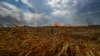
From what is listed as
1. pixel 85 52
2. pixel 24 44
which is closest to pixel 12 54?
pixel 24 44

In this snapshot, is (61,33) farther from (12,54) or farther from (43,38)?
(12,54)

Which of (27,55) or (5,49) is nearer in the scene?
(27,55)

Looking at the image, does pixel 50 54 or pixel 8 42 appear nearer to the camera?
pixel 50 54

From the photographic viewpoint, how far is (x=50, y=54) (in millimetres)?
3301

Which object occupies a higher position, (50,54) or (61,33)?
(61,33)

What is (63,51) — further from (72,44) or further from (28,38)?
(28,38)

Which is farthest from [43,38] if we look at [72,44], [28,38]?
[72,44]

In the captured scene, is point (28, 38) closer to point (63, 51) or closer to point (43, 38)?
point (43, 38)

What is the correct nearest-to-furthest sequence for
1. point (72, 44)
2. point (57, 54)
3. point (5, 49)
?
point (57, 54) < point (72, 44) < point (5, 49)

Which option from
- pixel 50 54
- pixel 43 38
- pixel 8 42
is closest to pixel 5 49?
pixel 8 42

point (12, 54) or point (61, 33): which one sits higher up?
point (61, 33)

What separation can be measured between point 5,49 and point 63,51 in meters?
0.92

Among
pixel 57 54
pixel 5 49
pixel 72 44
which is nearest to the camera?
pixel 57 54

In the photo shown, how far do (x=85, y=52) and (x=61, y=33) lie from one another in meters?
0.49
